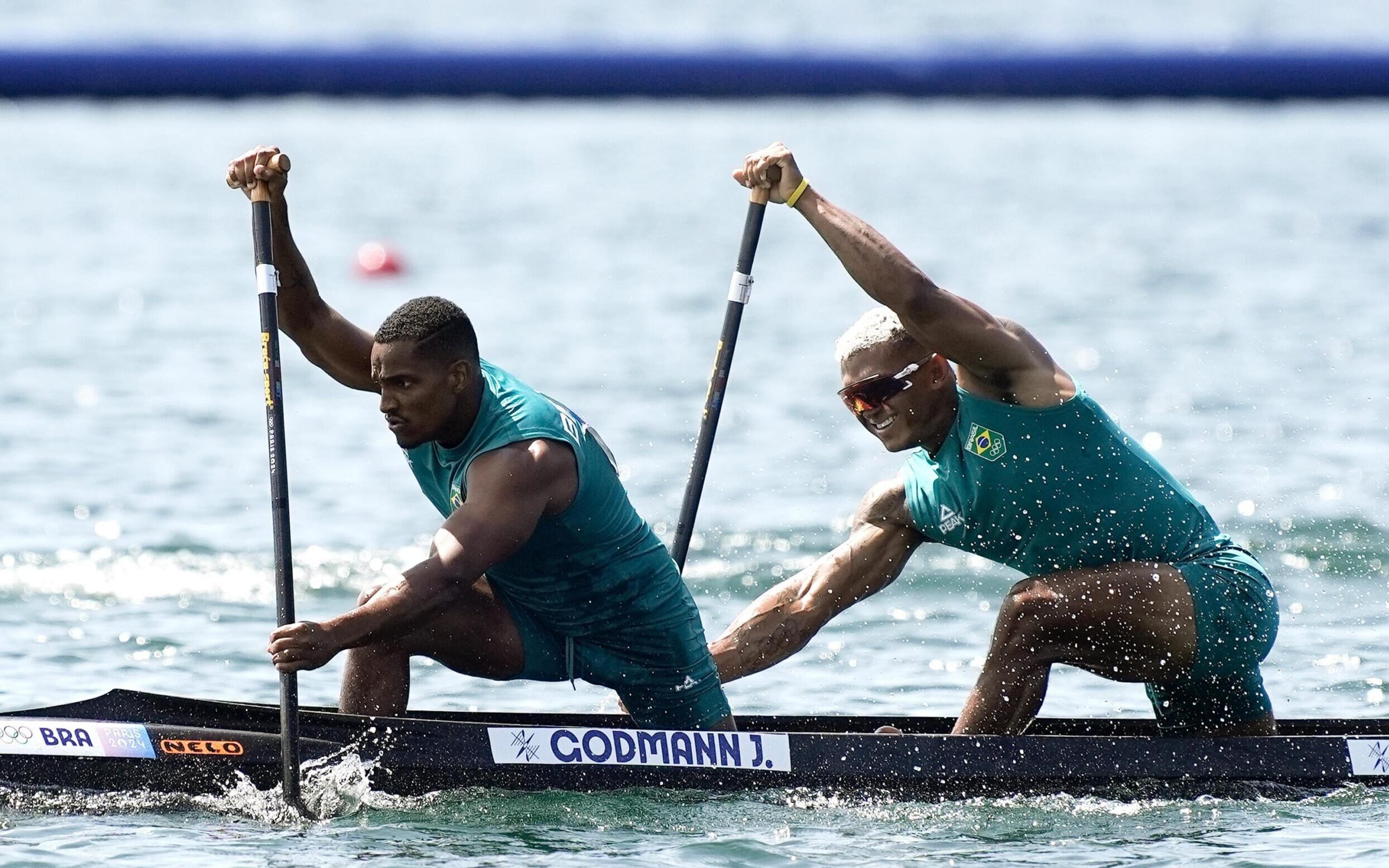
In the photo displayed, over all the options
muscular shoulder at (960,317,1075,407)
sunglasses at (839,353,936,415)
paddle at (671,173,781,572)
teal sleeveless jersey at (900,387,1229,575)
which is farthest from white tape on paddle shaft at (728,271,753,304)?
muscular shoulder at (960,317,1075,407)

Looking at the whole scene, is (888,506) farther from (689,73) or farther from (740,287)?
(689,73)

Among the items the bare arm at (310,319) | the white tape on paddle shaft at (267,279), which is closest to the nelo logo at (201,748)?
the bare arm at (310,319)

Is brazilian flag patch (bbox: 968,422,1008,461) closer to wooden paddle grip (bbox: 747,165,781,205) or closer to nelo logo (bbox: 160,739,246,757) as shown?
wooden paddle grip (bbox: 747,165,781,205)

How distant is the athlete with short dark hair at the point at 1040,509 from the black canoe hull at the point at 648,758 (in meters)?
0.27

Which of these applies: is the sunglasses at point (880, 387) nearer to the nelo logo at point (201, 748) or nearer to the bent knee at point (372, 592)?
the bent knee at point (372, 592)

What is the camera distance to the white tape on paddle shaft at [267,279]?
21.7 ft

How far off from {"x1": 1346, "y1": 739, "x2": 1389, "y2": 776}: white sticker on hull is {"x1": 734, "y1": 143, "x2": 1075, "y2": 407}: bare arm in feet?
5.00

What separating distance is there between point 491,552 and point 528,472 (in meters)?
0.28

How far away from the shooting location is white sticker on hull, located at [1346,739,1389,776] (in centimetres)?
671

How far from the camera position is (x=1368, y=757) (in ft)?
22.0

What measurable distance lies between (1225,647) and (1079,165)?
23396 millimetres

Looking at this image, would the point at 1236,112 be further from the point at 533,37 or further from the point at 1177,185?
the point at 533,37

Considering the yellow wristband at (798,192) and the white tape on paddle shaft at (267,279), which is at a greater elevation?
the yellow wristband at (798,192)

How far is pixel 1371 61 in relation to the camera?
30.0 metres
